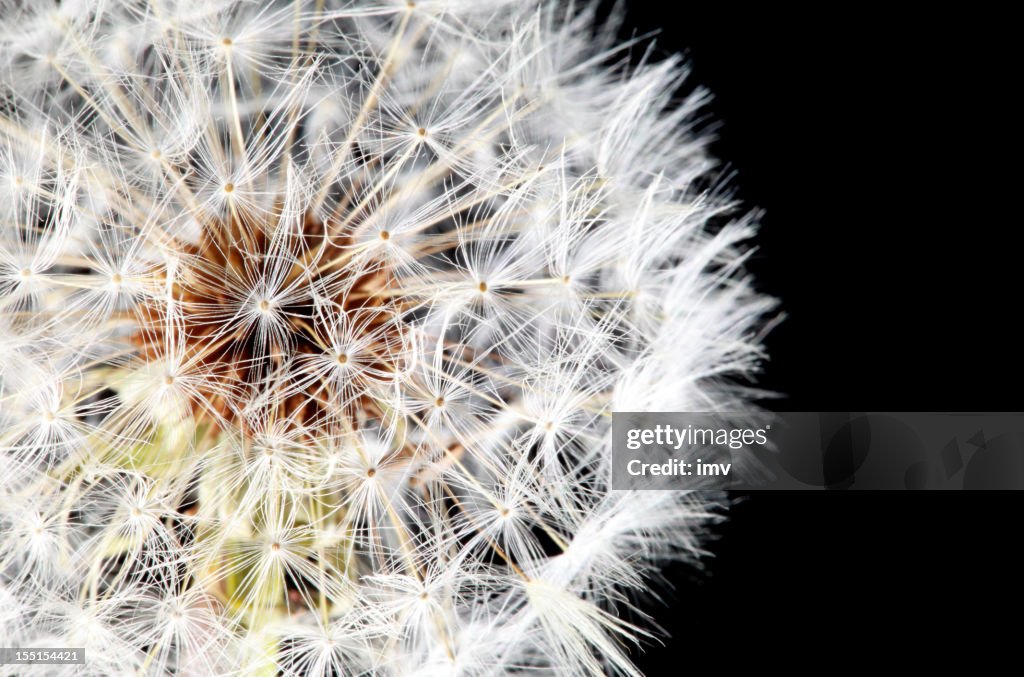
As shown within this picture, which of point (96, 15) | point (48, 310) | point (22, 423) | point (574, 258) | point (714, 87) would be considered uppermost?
point (714, 87)

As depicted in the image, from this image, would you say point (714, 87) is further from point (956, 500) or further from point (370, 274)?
point (956, 500)

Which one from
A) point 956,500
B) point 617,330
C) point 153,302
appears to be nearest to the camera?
point 153,302

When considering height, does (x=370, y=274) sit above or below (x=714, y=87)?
below

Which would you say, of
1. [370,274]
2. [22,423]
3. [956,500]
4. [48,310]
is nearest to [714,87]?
[370,274]

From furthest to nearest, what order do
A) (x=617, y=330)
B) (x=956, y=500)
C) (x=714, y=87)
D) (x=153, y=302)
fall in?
(x=956, y=500), (x=714, y=87), (x=617, y=330), (x=153, y=302)

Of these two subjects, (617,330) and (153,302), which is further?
(617,330)

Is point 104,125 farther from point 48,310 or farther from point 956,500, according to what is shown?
point 956,500

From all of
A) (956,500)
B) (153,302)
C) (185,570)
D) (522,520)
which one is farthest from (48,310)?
(956,500)
